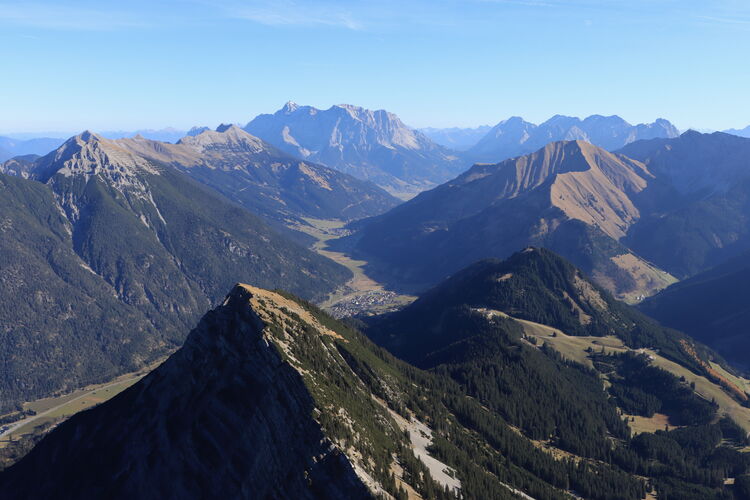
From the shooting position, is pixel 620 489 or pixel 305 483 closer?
pixel 305 483

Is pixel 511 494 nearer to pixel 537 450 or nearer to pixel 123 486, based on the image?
pixel 537 450

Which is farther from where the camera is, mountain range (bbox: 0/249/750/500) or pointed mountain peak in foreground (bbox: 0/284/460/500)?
mountain range (bbox: 0/249/750/500)

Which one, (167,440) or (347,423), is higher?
(347,423)

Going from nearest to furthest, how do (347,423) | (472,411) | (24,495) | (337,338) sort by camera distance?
(347,423), (24,495), (337,338), (472,411)

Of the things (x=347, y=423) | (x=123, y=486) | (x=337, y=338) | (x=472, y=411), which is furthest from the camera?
(x=472, y=411)

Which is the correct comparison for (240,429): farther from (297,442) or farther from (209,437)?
(297,442)

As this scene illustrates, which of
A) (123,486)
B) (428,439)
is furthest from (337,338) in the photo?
(123,486)

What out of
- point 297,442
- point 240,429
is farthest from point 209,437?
point 297,442

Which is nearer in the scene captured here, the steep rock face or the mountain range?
the steep rock face
